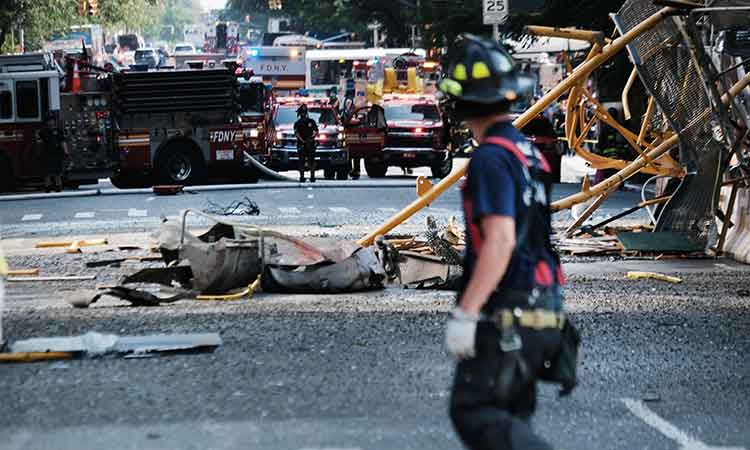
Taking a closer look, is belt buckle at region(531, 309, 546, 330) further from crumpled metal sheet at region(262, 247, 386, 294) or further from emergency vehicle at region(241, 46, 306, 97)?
emergency vehicle at region(241, 46, 306, 97)

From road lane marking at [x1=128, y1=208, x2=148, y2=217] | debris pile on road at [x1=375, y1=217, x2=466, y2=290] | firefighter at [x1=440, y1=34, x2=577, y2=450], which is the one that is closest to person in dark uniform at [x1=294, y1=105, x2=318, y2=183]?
road lane marking at [x1=128, y1=208, x2=148, y2=217]

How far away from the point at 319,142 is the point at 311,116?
1.34m

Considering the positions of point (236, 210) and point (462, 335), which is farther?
point (236, 210)

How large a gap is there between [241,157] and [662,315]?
2374 cm

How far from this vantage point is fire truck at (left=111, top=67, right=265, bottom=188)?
Answer: 3519cm

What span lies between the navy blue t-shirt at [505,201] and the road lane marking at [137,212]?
69.9 feet

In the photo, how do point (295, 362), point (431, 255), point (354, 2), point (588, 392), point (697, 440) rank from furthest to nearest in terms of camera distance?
point (354, 2)
point (431, 255)
point (295, 362)
point (588, 392)
point (697, 440)

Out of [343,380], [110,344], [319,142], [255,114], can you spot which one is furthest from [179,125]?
[343,380]

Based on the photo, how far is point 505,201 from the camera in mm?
5664

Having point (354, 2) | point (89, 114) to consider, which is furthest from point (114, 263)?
point (354, 2)

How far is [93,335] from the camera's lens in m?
10.9

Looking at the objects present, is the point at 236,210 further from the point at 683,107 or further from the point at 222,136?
the point at 683,107

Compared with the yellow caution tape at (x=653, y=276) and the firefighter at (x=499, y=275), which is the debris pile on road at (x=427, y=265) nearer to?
the yellow caution tape at (x=653, y=276)

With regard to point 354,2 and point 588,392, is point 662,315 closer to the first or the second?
point 588,392
